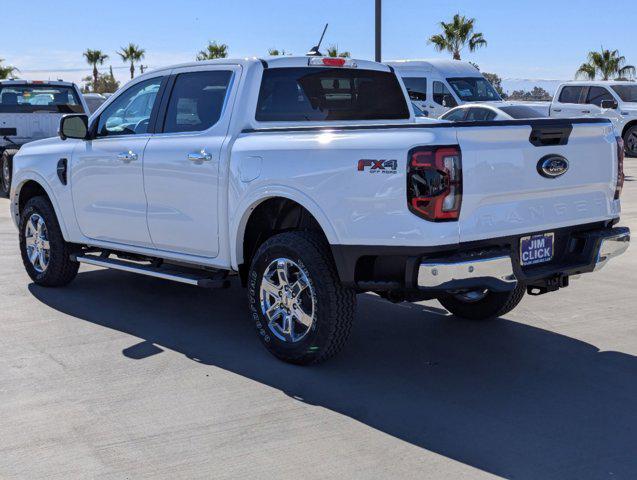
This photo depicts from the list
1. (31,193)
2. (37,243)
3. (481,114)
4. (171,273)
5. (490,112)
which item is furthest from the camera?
(481,114)

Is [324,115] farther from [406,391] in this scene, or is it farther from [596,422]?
[596,422]

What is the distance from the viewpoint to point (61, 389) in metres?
5.08

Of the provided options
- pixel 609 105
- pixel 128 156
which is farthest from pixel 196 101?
pixel 609 105

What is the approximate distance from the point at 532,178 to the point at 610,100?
19.0 m

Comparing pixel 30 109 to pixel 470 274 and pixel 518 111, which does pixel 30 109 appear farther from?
pixel 470 274

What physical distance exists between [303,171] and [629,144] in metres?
20.2

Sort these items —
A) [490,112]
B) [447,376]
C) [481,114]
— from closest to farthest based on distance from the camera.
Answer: [447,376]
[490,112]
[481,114]

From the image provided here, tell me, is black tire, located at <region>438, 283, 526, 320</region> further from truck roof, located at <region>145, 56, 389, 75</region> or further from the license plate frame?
truck roof, located at <region>145, 56, 389, 75</region>

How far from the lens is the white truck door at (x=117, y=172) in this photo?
259 inches

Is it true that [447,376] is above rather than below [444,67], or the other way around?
below

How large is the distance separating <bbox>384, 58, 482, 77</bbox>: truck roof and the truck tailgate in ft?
58.5

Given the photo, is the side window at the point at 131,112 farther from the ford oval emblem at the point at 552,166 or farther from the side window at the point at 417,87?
the side window at the point at 417,87

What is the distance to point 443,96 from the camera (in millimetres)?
22828

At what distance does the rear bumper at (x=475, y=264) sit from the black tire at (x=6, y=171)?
1064 cm
